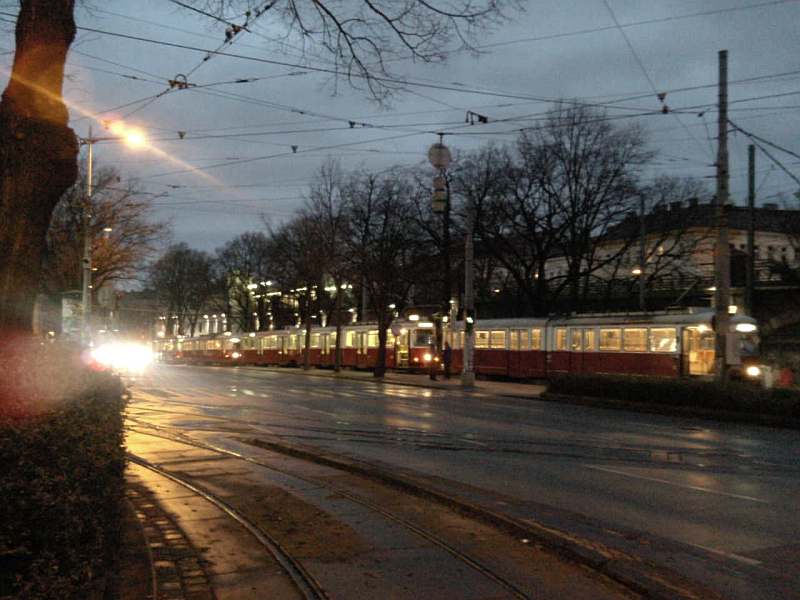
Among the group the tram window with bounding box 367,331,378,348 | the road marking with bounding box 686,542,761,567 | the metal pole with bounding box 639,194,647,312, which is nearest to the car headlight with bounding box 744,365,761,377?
the metal pole with bounding box 639,194,647,312

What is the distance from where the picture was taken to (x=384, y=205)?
1783 inches

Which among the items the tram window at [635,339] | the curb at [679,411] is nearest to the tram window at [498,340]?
the tram window at [635,339]

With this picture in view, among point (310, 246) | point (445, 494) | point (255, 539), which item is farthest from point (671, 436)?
point (310, 246)

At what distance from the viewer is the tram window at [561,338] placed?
3609cm

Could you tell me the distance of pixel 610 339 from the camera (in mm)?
33969

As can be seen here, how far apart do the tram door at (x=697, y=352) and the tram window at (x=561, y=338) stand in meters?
6.11

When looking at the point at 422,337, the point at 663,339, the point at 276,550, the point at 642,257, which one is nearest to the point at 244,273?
the point at 422,337

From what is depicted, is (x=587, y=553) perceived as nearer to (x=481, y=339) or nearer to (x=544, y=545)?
(x=544, y=545)

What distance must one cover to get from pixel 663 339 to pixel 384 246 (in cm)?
1680

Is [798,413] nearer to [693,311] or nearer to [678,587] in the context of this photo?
[693,311]

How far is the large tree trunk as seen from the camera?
6.22 metres

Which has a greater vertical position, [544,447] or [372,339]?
[372,339]

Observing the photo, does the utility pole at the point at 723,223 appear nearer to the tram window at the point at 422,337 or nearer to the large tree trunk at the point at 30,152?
the large tree trunk at the point at 30,152

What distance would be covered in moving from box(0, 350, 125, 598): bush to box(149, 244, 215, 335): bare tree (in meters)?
86.8
